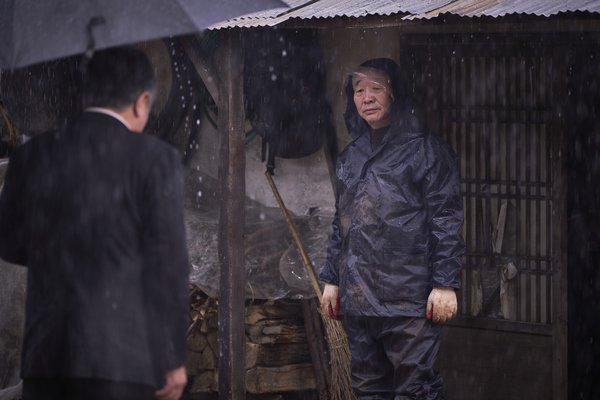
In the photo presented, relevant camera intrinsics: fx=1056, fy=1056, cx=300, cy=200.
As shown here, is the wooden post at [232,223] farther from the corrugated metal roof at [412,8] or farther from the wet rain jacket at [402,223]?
the wet rain jacket at [402,223]

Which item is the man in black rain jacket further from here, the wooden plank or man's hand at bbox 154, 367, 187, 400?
the wooden plank

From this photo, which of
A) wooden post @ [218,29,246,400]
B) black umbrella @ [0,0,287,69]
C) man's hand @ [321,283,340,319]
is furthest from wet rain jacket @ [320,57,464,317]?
black umbrella @ [0,0,287,69]

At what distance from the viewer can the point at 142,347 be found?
4.04 m

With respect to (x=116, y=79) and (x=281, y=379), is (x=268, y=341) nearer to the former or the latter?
(x=281, y=379)

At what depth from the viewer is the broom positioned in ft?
24.6

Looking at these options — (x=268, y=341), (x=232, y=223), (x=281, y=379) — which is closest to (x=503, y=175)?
(x=232, y=223)

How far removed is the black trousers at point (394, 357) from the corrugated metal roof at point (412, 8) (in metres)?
1.71

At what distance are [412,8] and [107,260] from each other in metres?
2.85

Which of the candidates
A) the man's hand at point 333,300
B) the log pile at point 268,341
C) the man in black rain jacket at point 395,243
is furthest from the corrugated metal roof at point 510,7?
the log pile at point 268,341

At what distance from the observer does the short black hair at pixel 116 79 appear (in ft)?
13.6

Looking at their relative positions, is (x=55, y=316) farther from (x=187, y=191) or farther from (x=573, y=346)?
(x=187, y=191)

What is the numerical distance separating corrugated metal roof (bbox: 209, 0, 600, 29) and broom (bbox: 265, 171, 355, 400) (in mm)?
1869

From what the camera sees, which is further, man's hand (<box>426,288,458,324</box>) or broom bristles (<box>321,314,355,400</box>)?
broom bristles (<box>321,314,355,400</box>)

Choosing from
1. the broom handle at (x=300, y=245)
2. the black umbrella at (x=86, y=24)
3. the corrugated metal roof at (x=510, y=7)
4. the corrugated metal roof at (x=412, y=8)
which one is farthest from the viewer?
the broom handle at (x=300, y=245)
